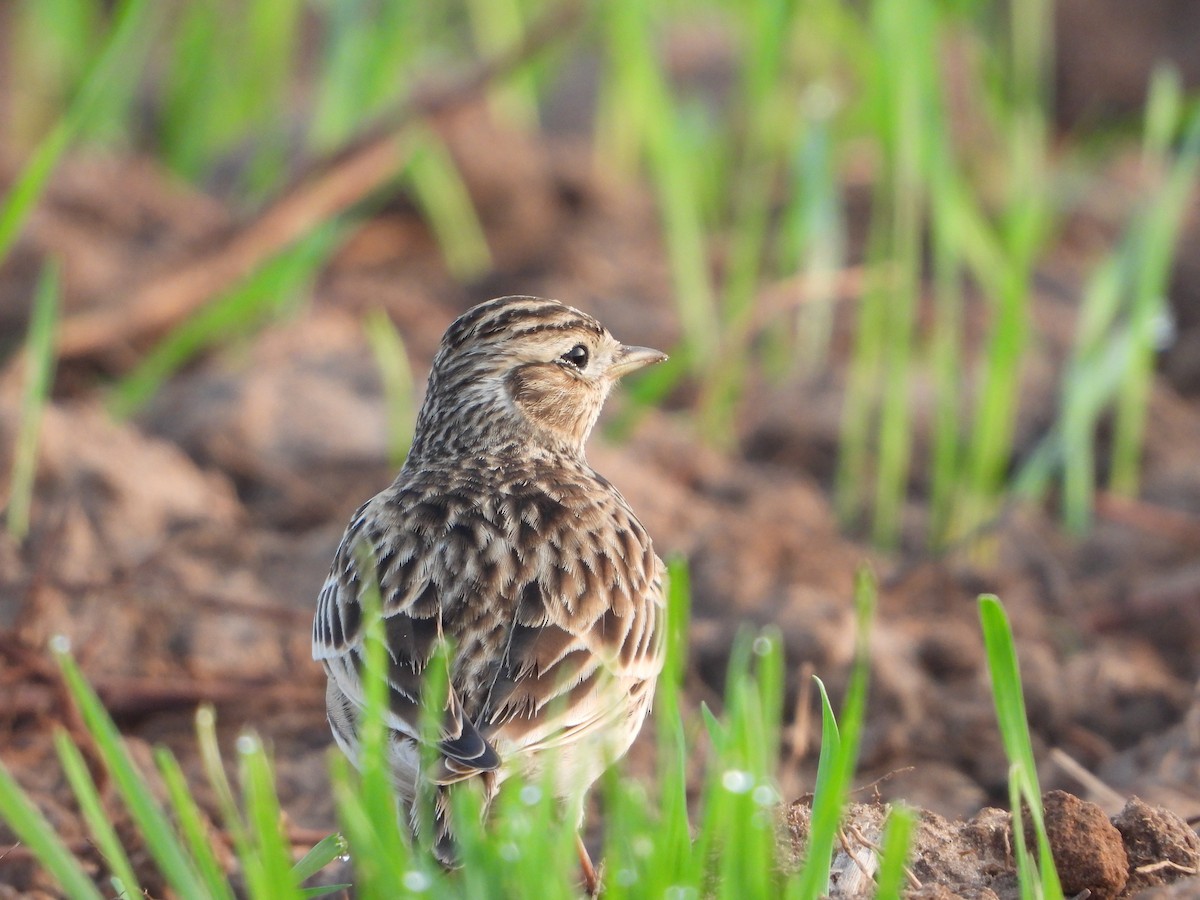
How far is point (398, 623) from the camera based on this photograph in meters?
3.34

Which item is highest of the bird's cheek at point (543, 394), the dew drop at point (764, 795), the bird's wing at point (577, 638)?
the bird's cheek at point (543, 394)

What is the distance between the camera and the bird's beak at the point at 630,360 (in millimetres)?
4422

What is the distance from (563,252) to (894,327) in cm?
324

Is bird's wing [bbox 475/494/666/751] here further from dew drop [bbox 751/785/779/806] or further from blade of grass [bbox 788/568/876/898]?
dew drop [bbox 751/785/779/806]

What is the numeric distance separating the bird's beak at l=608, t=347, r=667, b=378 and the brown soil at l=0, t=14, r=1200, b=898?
1.05 meters

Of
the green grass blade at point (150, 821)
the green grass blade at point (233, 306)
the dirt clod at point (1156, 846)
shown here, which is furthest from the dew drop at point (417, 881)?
the green grass blade at point (233, 306)

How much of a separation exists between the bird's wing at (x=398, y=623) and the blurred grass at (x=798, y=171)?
4.33 ft

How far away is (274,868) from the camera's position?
7.69ft

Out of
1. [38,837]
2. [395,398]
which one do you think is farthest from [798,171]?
[38,837]

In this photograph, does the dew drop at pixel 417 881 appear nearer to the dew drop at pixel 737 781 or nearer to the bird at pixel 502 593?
the bird at pixel 502 593

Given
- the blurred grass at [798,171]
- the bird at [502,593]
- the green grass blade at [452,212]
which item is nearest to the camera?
the bird at [502,593]

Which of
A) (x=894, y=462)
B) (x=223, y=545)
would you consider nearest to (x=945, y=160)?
(x=894, y=462)

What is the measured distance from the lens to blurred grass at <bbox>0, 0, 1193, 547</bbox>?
6113mm

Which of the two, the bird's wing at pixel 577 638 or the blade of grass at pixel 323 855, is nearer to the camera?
the blade of grass at pixel 323 855
